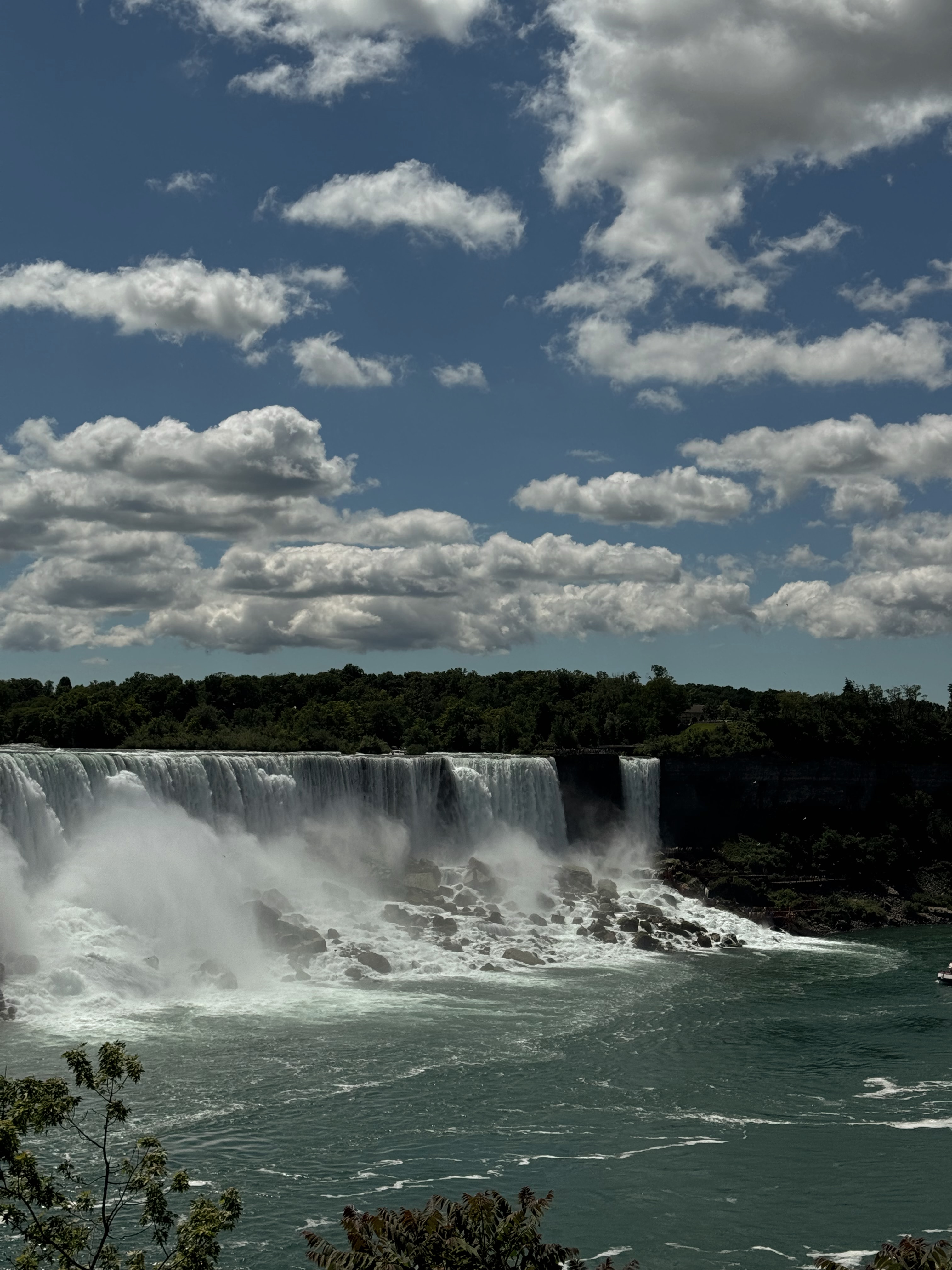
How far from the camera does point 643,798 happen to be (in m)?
49.5

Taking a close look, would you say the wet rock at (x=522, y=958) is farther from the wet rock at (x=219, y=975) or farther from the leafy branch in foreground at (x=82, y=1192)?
the leafy branch in foreground at (x=82, y=1192)

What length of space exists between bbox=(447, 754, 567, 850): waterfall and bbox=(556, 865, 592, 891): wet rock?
3404mm

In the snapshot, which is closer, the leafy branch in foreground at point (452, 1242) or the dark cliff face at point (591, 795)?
the leafy branch in foreground at point (452, 1242)

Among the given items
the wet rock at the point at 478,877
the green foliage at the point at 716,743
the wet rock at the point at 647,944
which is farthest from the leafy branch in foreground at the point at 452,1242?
the green foliage at the point at 716,743

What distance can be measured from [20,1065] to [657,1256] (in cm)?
1226

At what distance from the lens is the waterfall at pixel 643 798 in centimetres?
4912

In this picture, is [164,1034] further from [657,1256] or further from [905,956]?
[905,956]

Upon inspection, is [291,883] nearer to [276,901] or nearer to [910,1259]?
[276,901]

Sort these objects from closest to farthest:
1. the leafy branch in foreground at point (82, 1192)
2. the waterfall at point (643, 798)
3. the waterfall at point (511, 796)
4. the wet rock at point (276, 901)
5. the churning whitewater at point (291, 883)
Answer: the leafy branch in foreground at point (82, 1192) → the churning whitewater at point (291, 883) → the wet rock at point (276, 901) → the waterfall at point (511, 796) → the waterfall at point (643, 798)

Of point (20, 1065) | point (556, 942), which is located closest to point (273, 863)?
point (556, 942)

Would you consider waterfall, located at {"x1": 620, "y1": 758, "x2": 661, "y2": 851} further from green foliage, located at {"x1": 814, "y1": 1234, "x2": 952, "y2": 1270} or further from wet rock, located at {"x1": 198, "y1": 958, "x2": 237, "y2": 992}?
green foliage, located at {"x1": 814, "y1": 1234, "x2": 952, "y2": 1270}

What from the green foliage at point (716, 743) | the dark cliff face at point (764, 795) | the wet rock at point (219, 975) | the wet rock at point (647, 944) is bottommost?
the wet rock at point (647, 944)

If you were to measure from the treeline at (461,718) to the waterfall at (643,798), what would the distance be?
4319mm

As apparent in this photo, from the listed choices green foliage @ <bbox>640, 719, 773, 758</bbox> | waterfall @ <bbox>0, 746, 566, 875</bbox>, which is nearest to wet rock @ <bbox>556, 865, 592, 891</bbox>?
waterfall @ <bbox>0, 746, 566, 875</bbox>
